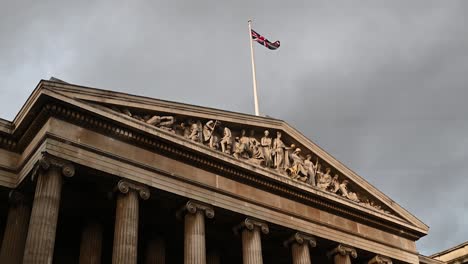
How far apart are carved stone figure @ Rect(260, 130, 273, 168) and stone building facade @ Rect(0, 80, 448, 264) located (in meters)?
0.06

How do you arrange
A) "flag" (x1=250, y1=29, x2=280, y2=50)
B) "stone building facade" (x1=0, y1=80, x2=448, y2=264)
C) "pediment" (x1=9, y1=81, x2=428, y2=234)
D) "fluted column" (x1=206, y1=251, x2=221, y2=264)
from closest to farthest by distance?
"stone building facade" (x1=0, y1=80, x2=448, y2=264), "pediment" (x1=9, y1=81, x2=428, y2=234), "fluted column" (x1=206, y1=251, x2=221, y2=264), "flag" (x1=250, y1=29, x2=280, y2=50)

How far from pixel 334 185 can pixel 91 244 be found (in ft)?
45.8

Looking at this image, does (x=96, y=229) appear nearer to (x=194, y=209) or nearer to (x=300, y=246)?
(x=194, y=209)

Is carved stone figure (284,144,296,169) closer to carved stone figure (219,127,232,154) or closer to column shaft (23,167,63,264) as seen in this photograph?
carved stone figure (219,127,232,154)

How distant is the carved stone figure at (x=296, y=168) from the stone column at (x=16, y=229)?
13181mm

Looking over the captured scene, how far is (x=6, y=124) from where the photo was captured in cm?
2514

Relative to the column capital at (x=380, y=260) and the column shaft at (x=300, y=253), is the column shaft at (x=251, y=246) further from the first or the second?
the column capital at (x=380, y=260)

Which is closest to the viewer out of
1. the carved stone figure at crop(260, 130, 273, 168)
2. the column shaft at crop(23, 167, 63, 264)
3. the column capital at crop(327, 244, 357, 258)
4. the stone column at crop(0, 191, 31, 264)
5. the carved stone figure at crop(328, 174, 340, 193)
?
the column shaft at crop(23, 167, 63, 264)

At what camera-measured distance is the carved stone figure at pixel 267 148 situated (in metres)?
30.8

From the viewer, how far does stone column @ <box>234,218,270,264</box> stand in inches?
1090

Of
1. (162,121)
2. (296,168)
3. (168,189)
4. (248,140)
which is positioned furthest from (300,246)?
(162,121)

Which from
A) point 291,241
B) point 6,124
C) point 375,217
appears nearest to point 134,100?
point 6,124

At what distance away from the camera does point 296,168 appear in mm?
32031

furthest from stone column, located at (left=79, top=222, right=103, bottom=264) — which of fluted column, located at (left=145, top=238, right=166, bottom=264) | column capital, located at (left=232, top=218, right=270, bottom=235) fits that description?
column capital, located at (left=232, top=218, right=270, bottom=235)
